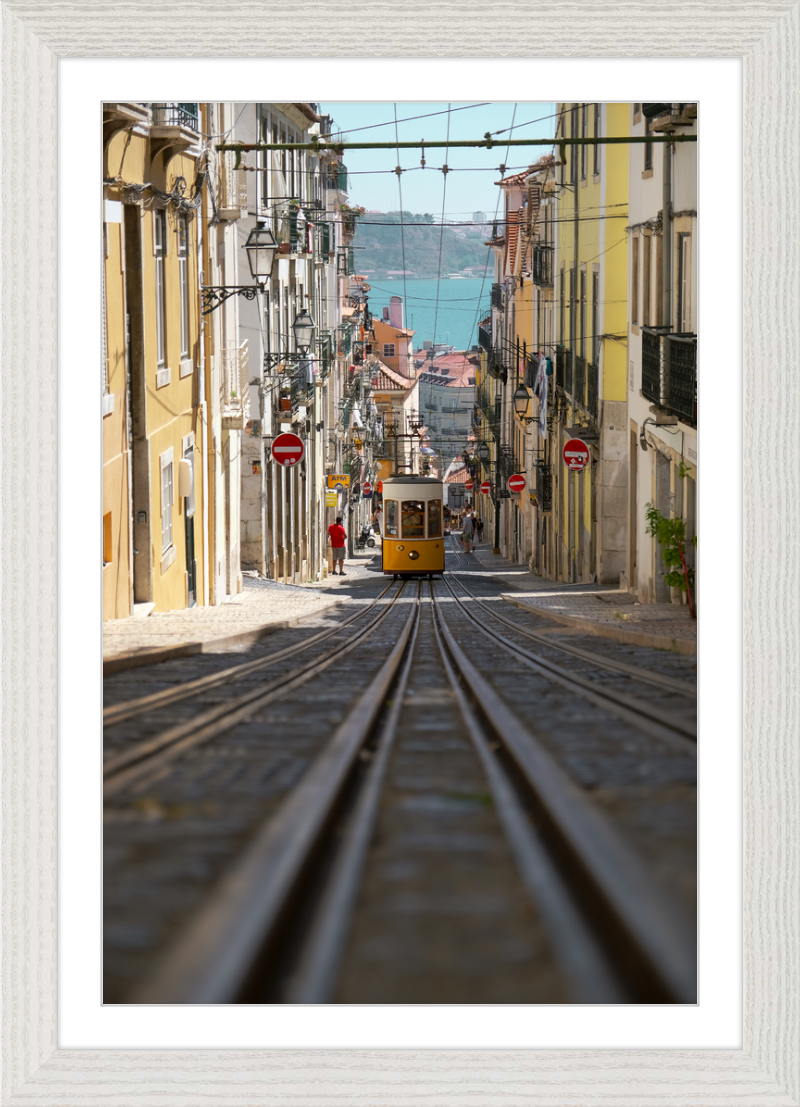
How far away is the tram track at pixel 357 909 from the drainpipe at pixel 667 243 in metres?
10.6

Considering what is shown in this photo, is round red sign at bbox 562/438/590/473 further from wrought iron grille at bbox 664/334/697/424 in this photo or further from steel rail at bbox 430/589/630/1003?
steel rail at bbox 430/589/630/1003

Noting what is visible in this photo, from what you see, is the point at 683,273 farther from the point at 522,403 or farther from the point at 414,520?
the point at 522,403

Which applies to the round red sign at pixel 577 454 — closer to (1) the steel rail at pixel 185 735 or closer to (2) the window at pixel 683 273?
(2) the window at pixel 683 273

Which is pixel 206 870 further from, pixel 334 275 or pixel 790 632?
pixel 334 275

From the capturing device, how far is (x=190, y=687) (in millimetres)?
6812

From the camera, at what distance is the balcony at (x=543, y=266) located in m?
31.9

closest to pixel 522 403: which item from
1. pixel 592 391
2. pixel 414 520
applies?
pixel 414 520

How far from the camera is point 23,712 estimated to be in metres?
4.52

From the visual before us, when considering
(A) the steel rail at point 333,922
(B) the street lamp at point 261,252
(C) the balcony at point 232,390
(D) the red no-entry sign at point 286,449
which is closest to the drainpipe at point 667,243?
(B) the street lamp at point 261,252

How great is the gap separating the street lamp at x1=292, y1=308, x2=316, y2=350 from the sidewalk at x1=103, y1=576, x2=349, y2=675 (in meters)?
8.59

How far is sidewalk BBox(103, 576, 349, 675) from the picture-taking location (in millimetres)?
5953

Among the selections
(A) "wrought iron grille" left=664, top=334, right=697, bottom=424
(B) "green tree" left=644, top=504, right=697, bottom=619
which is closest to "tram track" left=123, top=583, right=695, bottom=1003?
(A) "wrought iron grille" left=664, top=334, right=697, bottom=424

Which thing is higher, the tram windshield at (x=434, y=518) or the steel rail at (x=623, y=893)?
the tram windshield at (x=434, y=518)

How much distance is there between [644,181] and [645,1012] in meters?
14.5
